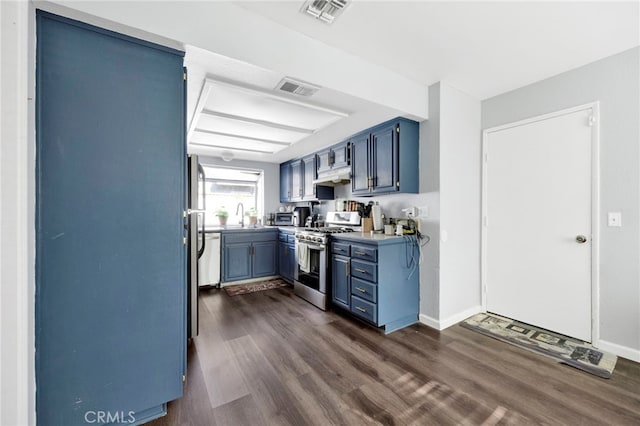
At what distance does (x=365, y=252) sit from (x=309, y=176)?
2.21 meters

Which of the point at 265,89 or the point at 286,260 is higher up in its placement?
the point at 265,89

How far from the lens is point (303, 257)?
3525 millimetres

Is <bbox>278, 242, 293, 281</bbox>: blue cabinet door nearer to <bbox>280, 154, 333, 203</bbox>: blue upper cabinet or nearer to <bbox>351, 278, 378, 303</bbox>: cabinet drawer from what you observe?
<bbox>280, 154, 333, 203</bbox>: blue upper cabinet

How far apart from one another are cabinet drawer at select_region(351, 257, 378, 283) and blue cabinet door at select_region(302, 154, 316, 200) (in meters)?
1.85

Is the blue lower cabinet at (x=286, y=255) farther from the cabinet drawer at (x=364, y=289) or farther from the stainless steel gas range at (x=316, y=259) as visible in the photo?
the cabinet drawer at (x=364, y=289)

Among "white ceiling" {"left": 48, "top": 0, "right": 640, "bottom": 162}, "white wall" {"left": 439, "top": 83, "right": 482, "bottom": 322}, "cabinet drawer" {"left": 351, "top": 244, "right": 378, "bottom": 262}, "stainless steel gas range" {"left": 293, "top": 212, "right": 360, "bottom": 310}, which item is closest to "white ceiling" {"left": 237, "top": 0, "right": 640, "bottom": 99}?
"white ceiling" {"left": 48, "top": 0, "right": 640, "bottom": 162}

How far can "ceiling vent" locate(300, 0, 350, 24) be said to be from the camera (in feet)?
5.55

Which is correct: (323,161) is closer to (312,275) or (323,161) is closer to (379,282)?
(312,275)

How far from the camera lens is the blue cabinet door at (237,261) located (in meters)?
4.09

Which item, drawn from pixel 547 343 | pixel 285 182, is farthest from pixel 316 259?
pixel 547 343

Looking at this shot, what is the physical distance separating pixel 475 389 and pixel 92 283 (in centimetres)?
248

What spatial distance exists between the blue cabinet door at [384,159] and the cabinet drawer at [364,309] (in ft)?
4.19

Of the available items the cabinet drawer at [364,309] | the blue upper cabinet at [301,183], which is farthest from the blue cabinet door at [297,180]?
the cabinet drawer at [364,309]
